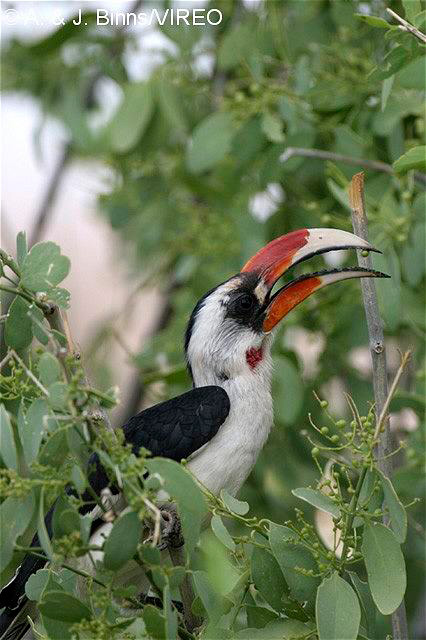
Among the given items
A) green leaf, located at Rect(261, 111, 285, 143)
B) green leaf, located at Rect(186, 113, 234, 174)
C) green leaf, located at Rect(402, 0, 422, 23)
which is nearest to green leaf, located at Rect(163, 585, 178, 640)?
green leaf, located at Rect(402, 0, 422, 23)

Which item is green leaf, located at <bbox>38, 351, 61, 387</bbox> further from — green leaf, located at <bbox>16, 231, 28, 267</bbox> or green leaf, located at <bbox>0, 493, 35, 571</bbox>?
green leaf, located at <bbox>16, 231, 28, 267</bbox>

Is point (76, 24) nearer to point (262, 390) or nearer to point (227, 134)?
point (227, 134)

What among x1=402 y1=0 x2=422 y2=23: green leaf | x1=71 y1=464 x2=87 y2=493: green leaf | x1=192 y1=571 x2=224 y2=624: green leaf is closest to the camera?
x1=71 y1=464 x2=87 y2=493: green leaf

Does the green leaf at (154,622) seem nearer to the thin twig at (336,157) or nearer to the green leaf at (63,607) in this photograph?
the green leaf at (63,607)

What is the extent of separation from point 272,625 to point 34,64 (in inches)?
129

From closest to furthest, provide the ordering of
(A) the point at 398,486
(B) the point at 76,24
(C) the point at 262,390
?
1. (C) the point at 262,390
2. (A) the point at 398,486
3. (B) the point at 76,24

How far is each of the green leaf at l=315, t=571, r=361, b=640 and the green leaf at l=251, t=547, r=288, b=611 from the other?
15 cm

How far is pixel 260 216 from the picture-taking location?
3979 mm

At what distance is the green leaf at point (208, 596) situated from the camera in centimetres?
190

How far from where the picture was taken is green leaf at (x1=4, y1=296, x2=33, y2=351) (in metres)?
2.05

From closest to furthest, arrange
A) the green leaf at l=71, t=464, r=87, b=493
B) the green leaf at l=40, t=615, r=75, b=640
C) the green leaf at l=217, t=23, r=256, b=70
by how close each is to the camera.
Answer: the green leaf at l=71, t=464, r=87, b=493 → the green leaf at l=40, t=615, r=75, b=640 → the green leaf at l=217, t=23, r=256, b=70

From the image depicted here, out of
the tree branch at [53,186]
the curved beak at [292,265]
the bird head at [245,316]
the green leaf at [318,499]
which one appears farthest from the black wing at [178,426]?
the tree branch at [53,186]

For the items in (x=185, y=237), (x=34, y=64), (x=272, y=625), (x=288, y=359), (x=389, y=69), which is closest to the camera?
(x=272, y=625)

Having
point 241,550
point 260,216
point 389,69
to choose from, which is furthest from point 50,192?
point 241,550
